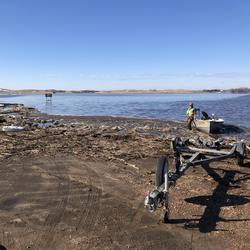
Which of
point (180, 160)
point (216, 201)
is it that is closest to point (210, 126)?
point (180, 160)

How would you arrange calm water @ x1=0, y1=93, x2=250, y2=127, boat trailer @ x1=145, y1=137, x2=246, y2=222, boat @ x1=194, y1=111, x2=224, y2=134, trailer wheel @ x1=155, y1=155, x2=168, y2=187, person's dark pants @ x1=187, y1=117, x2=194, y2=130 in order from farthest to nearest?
calm water @ x1=0, y1=93, x2=250, y2=127
person's dark pants @ x1=187, y1=117, x2=194, y2=130
boat @ x1=194, y1=111, x2=224, y2=134
trailer wheel @ x1=155, y1=155, x2=168, y2=187
boat trailer @ x1=145, y1=137, x2=246, y2=222

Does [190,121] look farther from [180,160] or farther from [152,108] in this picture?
[152,108]

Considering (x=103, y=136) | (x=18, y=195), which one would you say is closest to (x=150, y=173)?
(x=18, y=195)

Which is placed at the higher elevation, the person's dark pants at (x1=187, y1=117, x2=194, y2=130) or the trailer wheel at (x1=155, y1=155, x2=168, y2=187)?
the trailer wheel at (x1=155, y1=155, x2=168, y2=187)

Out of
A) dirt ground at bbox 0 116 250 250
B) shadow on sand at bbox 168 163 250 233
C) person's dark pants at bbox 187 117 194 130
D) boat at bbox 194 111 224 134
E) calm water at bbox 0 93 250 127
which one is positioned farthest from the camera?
calm water at bbox 0 93 250 127

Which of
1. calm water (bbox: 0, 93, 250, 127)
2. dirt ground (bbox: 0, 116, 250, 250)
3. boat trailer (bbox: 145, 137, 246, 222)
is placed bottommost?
calm water (bbox: 0, 93, 250, 127)

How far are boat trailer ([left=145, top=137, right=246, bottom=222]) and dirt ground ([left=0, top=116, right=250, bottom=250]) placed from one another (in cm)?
52

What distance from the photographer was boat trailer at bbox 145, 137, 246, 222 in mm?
8062

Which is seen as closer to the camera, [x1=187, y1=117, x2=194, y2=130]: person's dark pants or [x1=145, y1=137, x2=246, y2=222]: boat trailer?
[x1=145, y1=137, x2=246, y2=222]: boat trailer

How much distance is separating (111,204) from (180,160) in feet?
11.9

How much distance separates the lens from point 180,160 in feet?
40.7

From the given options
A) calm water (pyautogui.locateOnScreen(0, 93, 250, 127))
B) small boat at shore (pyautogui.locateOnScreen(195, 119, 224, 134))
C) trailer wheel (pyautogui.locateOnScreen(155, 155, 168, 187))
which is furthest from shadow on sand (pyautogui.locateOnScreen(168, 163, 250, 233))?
calm water (pyautogui.locateOnScreen(0, 93, 250, 127))

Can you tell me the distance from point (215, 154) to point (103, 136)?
976 centimetres

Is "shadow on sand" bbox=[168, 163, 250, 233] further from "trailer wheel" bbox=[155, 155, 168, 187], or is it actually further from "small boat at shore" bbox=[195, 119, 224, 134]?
"small boat at shore" bbox=[195, 119, 224, 134]
